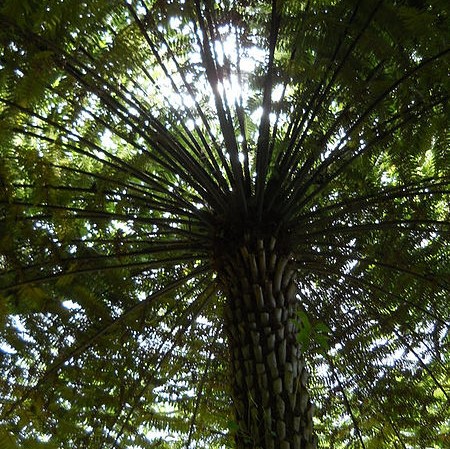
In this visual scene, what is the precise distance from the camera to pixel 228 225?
8.13ft

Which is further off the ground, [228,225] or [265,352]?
[228,225]

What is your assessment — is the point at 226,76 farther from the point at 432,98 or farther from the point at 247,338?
the point at 247,338

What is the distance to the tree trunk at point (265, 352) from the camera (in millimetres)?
1865

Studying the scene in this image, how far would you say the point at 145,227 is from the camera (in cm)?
336

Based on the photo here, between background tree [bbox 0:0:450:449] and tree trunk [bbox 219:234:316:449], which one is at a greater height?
background tree [bbox 0:0:450:449]

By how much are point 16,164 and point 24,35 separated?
613 mm

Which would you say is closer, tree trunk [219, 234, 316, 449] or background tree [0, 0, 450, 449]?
tree trunk [219, 234, 316, 449]

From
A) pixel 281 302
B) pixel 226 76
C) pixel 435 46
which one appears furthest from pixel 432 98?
pixel 281 302

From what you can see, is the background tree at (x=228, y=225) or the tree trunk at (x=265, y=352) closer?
the tree trunk at (x=265, y=352)

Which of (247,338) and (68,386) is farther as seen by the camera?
(68,386)

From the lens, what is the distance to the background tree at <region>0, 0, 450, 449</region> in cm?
223

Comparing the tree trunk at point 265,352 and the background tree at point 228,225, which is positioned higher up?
the background tree at point 228,225

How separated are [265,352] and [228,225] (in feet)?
2.19

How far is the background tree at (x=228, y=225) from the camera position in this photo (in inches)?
87.7
